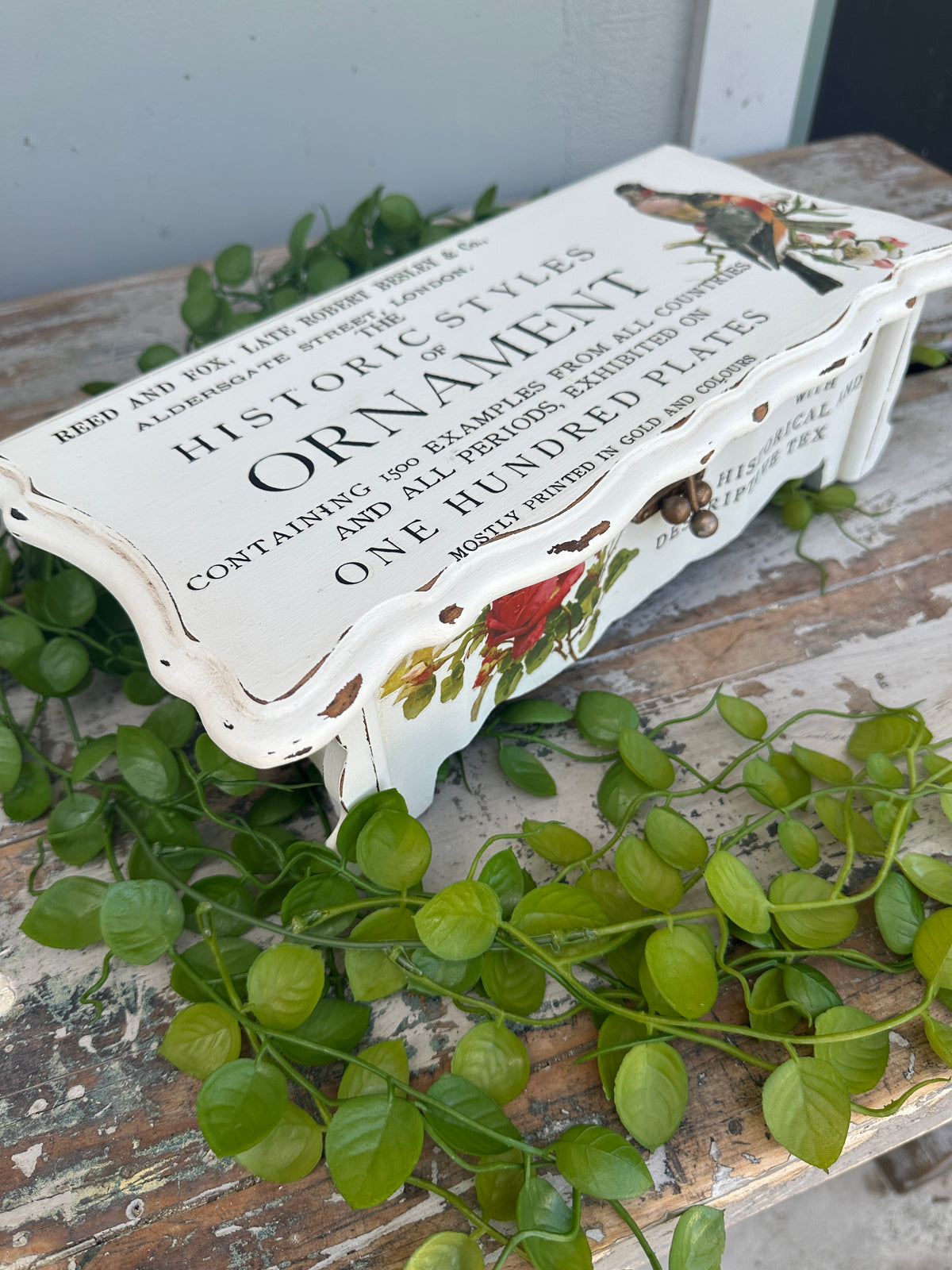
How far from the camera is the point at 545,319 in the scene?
2.18 feet

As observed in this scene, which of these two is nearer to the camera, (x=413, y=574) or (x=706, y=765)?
(x=413, y=574)

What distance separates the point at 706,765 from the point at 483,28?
984 mm

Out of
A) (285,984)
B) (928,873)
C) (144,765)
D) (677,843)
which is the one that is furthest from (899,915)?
(144,765)

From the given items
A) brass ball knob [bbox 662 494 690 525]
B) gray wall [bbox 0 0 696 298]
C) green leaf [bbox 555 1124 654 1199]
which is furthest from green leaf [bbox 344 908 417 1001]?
gray wall [bbox 0 0 696 298]

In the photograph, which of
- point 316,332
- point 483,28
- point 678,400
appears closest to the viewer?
point 678,400

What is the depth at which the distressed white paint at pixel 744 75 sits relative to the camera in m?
1.15

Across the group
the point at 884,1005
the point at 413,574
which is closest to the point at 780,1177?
the point at 884,1005

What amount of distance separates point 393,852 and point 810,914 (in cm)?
24

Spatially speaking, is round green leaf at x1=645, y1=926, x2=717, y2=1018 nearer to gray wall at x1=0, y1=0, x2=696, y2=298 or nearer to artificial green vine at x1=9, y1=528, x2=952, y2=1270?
artificial green vine at x1=9, y1=528, x2=952, y2=1270

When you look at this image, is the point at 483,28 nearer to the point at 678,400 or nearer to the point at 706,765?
the point at 678,400

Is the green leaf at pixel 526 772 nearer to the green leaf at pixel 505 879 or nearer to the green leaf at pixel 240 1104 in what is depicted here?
the green leaf at pixel 505 879

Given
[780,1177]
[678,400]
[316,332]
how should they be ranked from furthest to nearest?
[316,332] → [678,400] → [780,1177]

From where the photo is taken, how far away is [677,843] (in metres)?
0.51

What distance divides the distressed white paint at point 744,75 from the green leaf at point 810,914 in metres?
1.13
